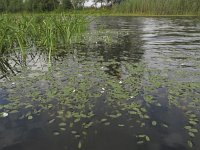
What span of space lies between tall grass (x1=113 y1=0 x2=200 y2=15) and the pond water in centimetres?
2848

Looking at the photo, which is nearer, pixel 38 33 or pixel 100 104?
pixel 100 104

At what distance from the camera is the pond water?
450 cm

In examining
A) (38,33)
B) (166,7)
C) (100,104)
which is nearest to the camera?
(100,104)

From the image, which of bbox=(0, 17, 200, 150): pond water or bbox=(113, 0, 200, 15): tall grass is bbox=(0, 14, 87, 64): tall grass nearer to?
bbox=(0, 17, 200, 150): pond water

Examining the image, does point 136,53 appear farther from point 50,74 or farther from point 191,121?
point 191,121

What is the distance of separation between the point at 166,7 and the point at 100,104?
35.1 metres

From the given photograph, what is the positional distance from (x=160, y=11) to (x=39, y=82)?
3513 centimetres

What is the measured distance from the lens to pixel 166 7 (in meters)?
38.1

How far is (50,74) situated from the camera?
820 centimetres

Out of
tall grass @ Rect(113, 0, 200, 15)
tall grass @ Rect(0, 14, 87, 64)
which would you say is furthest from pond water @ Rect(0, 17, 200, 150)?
tall grass @ Rect(113, 0, 200, 15)

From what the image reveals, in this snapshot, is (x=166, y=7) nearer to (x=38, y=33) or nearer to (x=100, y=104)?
(x=38, y=33)

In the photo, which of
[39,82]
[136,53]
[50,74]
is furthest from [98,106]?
[136,53]

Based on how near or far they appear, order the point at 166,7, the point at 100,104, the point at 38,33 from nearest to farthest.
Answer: the point at 100,104 → the point at 38,33 → the point at 166,7

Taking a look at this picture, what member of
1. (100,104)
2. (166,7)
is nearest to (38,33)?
(100,104)
